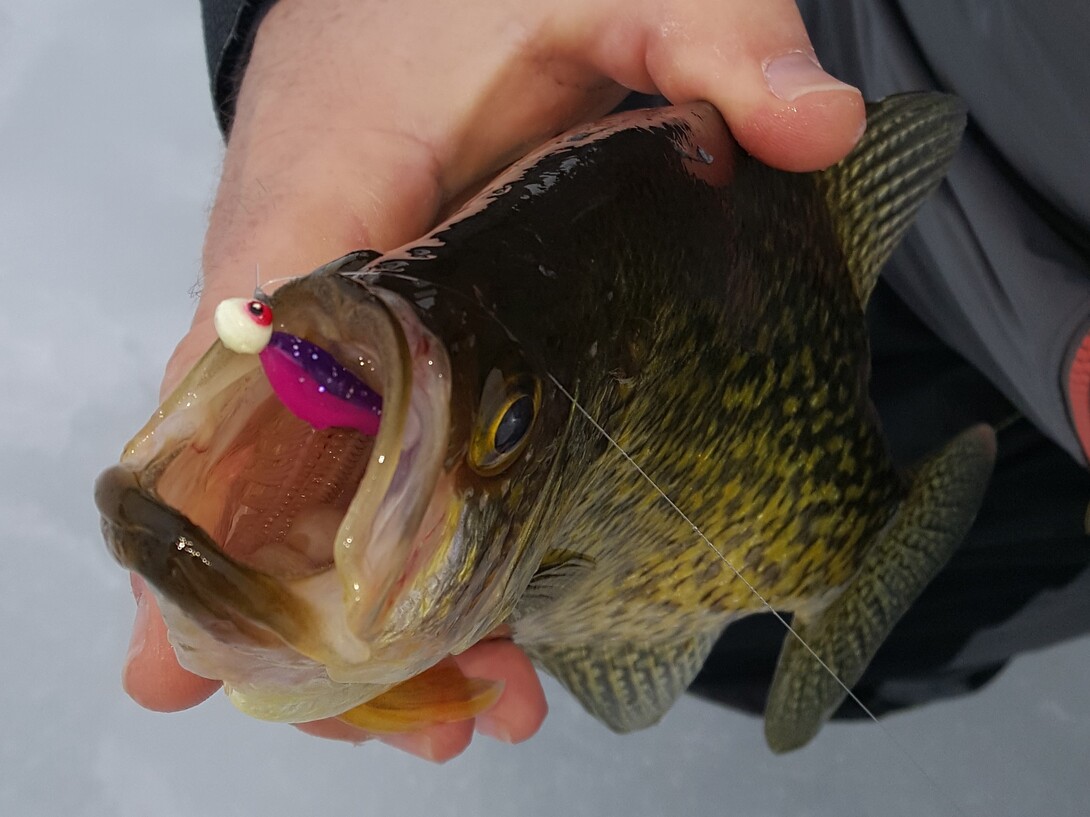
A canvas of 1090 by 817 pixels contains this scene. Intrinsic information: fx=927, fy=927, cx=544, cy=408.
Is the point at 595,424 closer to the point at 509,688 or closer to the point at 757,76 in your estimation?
the point at 757,76

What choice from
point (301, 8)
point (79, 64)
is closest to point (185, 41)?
point (79, 64)

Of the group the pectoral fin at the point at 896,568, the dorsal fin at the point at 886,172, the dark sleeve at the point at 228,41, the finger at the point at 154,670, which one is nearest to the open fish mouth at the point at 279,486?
the finger at the point at 154,670

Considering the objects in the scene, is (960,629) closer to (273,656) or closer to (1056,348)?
(1056,348)

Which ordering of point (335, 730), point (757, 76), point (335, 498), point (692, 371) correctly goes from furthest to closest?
point (335, 730) < point (757, 76) < point (692, 371) < point (335, 498)

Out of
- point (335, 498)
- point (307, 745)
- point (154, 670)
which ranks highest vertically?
point (335, 498)

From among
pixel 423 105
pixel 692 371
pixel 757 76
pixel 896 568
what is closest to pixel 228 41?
pixel 423 105
